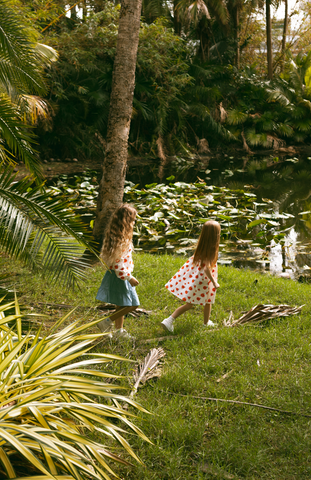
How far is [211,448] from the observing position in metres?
2.28

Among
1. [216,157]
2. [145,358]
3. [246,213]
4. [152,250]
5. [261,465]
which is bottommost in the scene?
[261,465]

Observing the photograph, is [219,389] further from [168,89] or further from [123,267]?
[168,89]

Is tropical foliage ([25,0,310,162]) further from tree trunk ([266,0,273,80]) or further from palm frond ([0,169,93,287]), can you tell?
palm frond ([0,169,93,287])

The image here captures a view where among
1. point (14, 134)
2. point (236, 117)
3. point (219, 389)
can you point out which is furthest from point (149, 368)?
point (236, 117)

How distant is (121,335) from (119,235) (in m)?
0.86

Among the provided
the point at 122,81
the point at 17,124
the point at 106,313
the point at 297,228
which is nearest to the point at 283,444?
the point at 106,313

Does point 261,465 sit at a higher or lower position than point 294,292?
lower

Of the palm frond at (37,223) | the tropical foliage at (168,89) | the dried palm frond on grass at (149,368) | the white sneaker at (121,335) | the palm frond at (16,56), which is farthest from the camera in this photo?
the tropical foliage at (168,89)

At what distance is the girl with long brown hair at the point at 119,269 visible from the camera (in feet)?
11.7

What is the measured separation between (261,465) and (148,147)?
18058 millimetres

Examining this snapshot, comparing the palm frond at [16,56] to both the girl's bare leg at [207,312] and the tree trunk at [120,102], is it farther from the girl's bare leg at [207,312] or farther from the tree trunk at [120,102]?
the girl's bare leg at [207,312]

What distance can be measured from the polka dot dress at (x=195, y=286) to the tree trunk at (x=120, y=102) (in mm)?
2116

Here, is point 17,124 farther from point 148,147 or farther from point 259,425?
point 148,147

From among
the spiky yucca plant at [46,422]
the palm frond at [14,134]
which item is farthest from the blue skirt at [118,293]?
the spiky yucca plant at [46,422]
